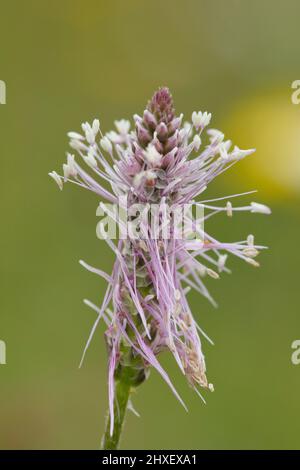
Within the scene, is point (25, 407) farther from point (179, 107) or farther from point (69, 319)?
point (179, 107)

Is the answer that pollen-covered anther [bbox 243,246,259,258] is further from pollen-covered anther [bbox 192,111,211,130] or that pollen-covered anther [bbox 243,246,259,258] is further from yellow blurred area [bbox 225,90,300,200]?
yellow blurred area [bbox 225,90,300,200]

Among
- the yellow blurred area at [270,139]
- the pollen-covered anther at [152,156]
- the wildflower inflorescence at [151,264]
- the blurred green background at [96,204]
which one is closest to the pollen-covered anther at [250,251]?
the wildflower inflorescence at [151,264]

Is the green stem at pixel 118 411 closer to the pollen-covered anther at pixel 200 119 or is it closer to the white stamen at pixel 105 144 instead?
the white stamen at pixel 105 144

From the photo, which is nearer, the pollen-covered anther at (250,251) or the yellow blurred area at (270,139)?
the pollen-covered anther at (250,251)

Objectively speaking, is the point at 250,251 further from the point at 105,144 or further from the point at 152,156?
the point at 105,144

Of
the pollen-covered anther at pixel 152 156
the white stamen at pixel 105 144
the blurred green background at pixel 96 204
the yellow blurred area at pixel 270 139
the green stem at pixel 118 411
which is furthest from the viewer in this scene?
the yellow blurred area at pixel 270 139

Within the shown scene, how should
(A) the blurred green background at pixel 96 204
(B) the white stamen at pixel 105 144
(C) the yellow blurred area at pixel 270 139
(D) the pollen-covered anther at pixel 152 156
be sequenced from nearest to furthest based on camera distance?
1. (D) the pollen-covered anther at pixel 152 156
2. (B) the white stamen at pixel 105 144
3. (A) the blurred green background at pixel 96 204
4. (C) the yellow blurred area at pixel 270 139

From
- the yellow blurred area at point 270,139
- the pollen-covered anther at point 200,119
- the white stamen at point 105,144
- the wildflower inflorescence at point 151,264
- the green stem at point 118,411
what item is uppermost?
the yellow blurred area at point 270,139
